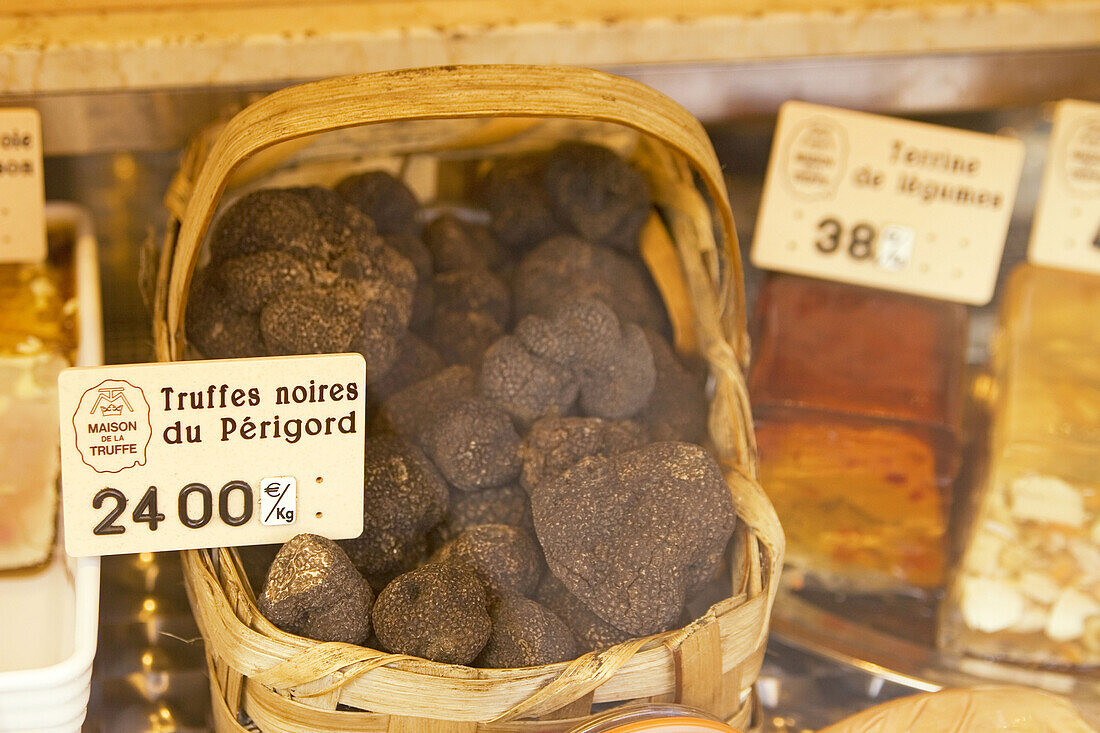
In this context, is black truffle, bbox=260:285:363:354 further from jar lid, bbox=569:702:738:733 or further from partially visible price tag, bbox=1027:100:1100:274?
partially visible price tag, bbox=1027:100:1100:274

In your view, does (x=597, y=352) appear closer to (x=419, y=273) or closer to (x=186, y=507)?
(x=419, y=273)

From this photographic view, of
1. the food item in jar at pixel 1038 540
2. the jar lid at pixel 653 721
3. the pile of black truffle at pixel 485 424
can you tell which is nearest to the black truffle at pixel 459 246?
the pile of black truffle at pixel 485 424

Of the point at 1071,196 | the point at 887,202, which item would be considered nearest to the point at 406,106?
the point at 887,202

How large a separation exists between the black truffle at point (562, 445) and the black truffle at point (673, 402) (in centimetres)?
6

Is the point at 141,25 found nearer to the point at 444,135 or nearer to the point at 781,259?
the point at 444,135

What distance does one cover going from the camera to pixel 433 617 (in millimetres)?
729

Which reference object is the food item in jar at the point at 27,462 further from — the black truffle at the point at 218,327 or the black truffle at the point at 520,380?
the black truffle at the point at 520,380

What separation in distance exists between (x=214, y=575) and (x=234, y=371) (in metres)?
0.18

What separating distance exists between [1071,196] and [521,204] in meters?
0.68

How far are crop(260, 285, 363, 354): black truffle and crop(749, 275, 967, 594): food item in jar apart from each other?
0.50 metres

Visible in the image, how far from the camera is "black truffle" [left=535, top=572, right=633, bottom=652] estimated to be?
0.78 metres

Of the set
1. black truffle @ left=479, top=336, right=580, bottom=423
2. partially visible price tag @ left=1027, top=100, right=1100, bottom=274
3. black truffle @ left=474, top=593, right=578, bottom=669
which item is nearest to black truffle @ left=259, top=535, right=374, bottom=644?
black truffle @ left=474, top=593, right=578, bottom=669

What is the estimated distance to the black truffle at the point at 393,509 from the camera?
0.81 meters

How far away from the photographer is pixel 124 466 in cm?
73
